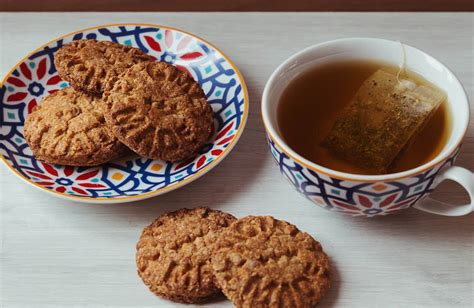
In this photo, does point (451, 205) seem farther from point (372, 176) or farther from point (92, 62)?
point (92, 62)

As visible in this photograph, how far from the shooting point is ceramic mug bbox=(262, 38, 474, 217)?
0.94 m

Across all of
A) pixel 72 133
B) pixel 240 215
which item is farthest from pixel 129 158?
pixel 240 215

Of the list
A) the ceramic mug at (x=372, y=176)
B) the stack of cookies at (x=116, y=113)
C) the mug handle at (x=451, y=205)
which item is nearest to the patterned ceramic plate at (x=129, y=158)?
the stack of cookies at (x=116, y=113)

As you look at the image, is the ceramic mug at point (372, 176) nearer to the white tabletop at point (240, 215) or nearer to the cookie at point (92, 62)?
the white tabletop at point (240, 215)

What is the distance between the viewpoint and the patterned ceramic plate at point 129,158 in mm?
1127

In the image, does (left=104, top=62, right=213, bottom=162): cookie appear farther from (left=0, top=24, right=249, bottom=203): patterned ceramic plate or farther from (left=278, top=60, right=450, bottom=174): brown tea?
(left=278, top=60, right=450, bottom=174): brown tea

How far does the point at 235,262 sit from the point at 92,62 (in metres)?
0.50

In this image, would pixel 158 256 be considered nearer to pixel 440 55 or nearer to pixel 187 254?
pixel 187 254

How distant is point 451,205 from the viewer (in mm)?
1033

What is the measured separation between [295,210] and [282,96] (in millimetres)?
203

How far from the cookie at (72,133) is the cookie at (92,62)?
39 millimetres

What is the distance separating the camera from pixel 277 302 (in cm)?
92
